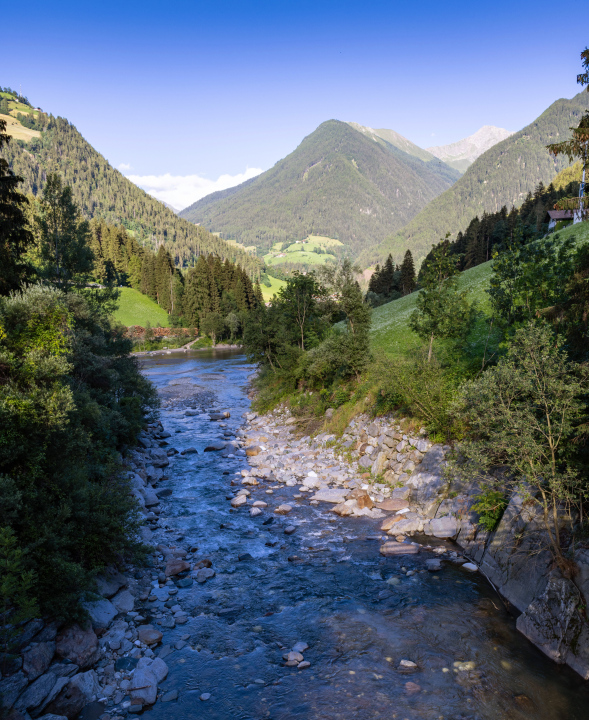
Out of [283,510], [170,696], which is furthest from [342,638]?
[283,510]

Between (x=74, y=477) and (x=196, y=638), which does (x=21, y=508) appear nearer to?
(x=74, y=477)

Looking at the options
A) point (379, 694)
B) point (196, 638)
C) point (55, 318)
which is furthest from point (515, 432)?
point (55, 318)

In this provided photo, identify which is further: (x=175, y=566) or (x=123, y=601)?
(x=175, y=566)

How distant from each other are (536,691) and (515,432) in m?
5.59

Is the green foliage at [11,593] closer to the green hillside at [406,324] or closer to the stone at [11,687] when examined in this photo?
the stone at [11,687]

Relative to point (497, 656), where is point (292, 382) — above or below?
above

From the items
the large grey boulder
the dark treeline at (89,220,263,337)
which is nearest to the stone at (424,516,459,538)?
the large grey boulder

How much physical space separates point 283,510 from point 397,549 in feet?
16.8

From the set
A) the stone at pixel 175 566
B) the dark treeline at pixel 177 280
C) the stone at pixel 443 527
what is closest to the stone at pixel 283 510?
the stone at pixel 175 566

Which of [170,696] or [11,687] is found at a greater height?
[11,687]

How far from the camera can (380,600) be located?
37.5 ft

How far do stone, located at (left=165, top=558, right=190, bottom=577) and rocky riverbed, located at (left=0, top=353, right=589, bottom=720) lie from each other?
0.16 ft

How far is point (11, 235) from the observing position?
62.5 ft

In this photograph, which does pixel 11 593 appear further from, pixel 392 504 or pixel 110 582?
pixel 392 504
